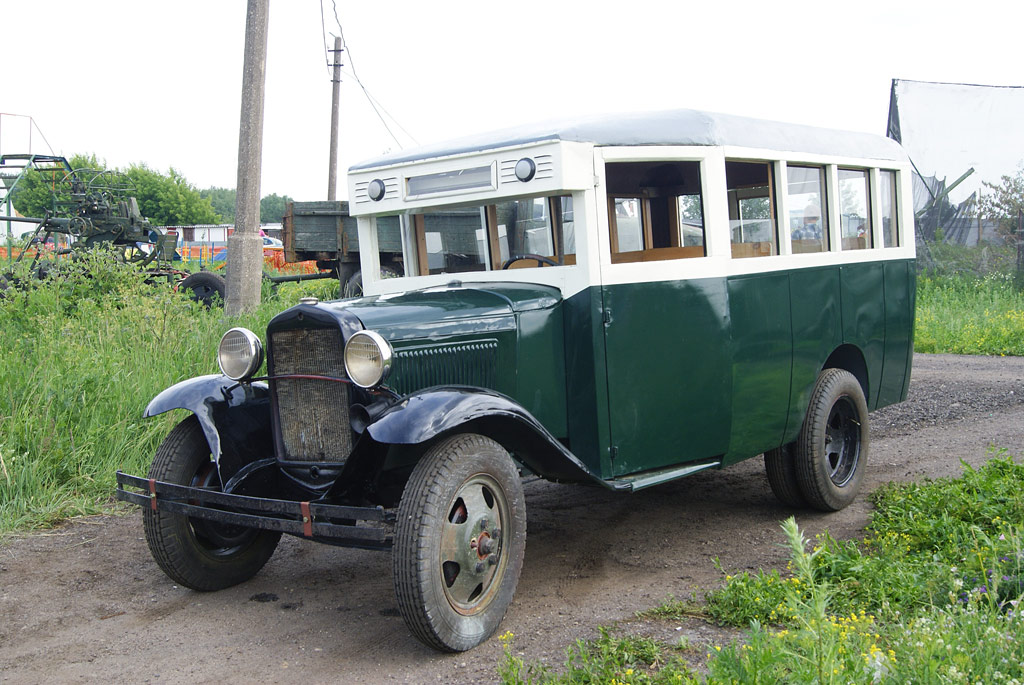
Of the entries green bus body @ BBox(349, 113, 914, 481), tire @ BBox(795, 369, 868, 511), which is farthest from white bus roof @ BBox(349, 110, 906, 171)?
tire @ BBox(795, 369, 868, 511)

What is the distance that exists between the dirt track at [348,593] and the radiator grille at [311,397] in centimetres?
72

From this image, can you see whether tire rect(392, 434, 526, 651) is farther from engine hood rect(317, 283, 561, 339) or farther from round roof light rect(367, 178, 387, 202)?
round roof light rect(367, 178, 387, 202)

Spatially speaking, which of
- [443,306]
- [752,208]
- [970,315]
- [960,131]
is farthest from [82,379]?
[960,131]

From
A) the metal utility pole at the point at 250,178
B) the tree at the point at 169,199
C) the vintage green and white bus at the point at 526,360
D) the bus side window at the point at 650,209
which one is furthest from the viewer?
the tree at the point at 169,199

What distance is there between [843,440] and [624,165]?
223cm

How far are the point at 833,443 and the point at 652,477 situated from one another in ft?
5.61

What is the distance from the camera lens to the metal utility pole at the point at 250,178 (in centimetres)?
884

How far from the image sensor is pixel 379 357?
141 inches

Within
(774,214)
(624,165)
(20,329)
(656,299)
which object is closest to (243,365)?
(656,299)

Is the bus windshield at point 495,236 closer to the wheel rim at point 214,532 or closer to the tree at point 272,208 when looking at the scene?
the wheel rim at point 214,532

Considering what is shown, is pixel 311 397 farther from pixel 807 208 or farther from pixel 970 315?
pixel 970 315

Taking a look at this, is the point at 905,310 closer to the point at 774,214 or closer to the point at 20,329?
the point at 774,214

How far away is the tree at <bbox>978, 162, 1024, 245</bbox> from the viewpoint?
15469 mm

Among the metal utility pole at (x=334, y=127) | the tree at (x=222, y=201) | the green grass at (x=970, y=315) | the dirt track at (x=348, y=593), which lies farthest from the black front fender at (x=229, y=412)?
the tree at (x=222, y=201)
